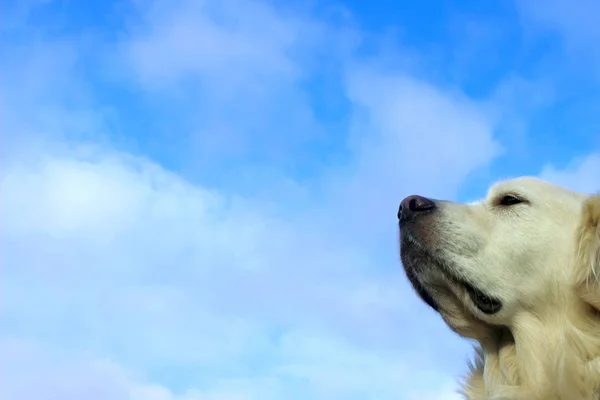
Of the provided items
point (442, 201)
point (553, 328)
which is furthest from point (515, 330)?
point (442, 201)

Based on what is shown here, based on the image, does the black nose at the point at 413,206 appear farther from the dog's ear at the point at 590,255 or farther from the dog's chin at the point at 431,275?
the dog's ear at the point at 590,255

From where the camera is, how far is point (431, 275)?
729 centimetres

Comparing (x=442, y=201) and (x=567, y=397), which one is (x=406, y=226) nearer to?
(x=442, y=201)

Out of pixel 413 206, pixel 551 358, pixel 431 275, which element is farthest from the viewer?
pixel 413 206

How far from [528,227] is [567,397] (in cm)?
152

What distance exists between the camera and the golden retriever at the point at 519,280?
22.3ft

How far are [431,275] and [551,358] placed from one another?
1260 mm

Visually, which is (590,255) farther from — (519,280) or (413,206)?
(413,206)

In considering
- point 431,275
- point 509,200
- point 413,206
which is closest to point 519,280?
point 431,275

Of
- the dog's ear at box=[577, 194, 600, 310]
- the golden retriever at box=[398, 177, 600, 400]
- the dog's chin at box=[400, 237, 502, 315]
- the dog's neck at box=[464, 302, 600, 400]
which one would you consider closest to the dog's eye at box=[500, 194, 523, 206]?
the golden retriever at box=[398, 177, 600, 400]

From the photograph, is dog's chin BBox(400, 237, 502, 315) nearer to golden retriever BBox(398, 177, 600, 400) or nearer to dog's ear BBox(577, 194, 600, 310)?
golden retriever BBox(398, 177, 600, 400)

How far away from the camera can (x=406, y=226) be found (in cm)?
748

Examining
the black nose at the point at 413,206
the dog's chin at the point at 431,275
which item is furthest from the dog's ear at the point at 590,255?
the black nose at the point at 413,206

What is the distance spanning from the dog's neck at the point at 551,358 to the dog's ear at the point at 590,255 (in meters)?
0.13
